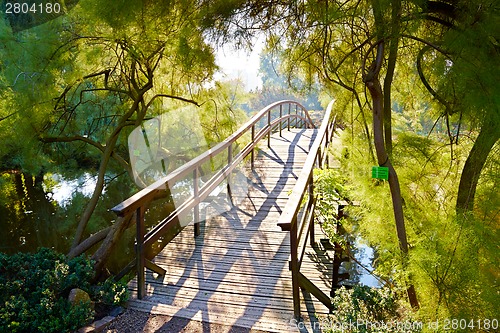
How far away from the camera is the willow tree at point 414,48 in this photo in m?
2.30

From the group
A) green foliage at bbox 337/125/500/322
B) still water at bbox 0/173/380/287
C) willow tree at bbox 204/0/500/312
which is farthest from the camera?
still water at bbox 0/173/380/287

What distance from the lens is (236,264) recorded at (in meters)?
3.70

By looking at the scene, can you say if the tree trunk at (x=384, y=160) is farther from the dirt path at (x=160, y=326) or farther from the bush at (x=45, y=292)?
the bush at (x=45, y=292)

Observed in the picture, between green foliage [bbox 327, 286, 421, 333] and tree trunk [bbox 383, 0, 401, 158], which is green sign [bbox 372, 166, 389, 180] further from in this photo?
green foliage [bbox 327, 286, 421, 333]

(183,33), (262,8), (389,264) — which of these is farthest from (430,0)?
(183,33)

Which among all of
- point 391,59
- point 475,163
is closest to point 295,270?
point 475,163

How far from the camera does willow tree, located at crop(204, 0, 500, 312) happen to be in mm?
2303

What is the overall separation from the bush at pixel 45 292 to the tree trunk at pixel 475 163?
8.95ft

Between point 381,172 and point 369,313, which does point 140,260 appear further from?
point 381,172

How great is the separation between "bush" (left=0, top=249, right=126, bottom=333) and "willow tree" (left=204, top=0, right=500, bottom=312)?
7.89 feet

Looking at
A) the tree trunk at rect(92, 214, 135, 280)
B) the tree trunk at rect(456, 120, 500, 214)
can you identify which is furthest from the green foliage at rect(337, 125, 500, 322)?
the tree trunk at rect(92, 214, 135, 280)

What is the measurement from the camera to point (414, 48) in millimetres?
3361

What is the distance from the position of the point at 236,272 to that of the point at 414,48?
8.67 feet

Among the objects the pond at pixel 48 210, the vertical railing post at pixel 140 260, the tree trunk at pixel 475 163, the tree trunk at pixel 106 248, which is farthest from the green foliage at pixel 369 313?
the pond at pixel 48 210
